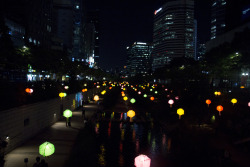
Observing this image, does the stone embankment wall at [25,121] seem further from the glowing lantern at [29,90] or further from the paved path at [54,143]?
the glowing lantern at [29,90]

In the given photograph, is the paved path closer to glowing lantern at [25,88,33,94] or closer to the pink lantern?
glowing lantern at [25,88,33,94]

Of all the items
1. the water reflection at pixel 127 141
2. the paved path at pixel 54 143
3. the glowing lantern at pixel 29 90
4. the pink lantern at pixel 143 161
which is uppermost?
the glowing lantern at pixel 29 90

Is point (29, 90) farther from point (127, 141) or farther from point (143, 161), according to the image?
point (143, 161)

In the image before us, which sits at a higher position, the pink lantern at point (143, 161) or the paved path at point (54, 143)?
the pink lantern at point (143, 161)

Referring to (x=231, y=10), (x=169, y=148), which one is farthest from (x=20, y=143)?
(x=231, y=10)

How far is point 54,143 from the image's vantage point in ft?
69.8

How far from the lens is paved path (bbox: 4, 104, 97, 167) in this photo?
1638 cm

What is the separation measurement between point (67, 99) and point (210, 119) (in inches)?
760

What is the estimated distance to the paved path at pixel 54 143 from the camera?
16.4 m

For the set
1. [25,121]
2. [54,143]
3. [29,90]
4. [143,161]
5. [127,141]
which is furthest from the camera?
[127,141]

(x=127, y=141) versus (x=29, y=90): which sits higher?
(x=29, y=90)

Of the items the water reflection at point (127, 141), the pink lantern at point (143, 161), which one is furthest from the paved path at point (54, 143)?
the pink lantern at point (143, 161)

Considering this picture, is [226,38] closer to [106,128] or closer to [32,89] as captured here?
[106,128]

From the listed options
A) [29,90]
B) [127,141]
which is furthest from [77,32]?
[29,90]
